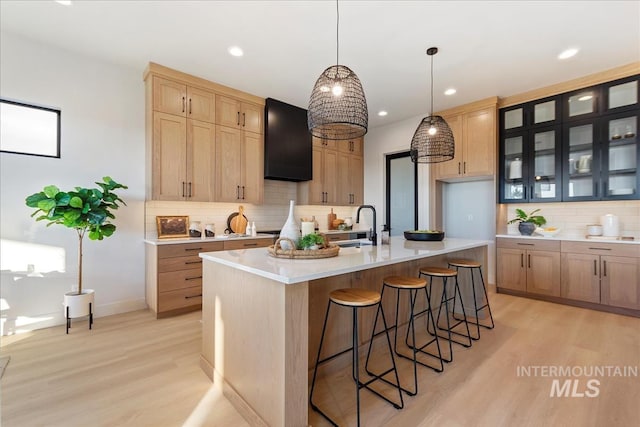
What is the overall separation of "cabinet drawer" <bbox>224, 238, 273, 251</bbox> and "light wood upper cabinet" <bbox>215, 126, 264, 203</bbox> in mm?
657

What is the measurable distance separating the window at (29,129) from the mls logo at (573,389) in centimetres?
490

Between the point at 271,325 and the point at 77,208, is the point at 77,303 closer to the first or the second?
the point at 77,208

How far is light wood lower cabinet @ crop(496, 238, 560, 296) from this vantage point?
12.3ft

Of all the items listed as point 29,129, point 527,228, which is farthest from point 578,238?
point 29,129

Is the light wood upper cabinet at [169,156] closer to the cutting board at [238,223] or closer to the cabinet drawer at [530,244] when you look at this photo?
the cutting board at [238,223]

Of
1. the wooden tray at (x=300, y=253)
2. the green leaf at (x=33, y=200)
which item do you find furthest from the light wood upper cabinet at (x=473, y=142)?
the green leaf at (x=33, y=200)

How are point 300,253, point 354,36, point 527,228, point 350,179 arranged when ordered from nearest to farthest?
point 300,253
point 354,36
point 527,228
point 350,179

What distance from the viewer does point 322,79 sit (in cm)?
204

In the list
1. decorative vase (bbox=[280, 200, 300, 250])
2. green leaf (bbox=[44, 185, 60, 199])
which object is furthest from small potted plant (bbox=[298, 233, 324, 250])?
green leaf (bbox=[44, 185, 60, 199])

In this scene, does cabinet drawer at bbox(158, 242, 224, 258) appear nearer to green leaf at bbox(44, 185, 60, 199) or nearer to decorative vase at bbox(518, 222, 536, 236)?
green leaf at bbox(44, 185, 60, 199)

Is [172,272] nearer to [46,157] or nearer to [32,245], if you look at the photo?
[32,245]

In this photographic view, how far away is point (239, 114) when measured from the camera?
163 inches

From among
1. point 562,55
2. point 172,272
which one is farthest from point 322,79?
point 562,55

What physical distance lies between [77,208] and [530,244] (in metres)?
5.39
